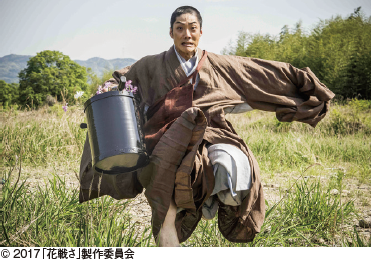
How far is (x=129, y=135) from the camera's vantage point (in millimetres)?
1867

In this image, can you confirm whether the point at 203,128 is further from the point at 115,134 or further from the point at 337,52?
the point at 337,52

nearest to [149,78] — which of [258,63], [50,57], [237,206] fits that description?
[258,63]

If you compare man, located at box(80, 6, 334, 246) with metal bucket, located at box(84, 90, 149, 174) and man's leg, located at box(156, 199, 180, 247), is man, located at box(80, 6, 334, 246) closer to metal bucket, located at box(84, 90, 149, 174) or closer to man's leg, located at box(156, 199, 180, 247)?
man's leg, located at box(156, 199, 180, 247)

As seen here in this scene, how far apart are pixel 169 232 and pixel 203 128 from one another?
69cm

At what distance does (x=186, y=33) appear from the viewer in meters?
2.32

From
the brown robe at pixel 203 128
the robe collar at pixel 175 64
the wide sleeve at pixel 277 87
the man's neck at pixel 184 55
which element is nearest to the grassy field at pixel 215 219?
the brown robe at pixel 203 128

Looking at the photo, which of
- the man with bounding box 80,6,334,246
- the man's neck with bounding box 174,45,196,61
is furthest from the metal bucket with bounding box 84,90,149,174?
the man's neck with bounding box 174,45,196,61

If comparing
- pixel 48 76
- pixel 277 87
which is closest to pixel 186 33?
pixel 277 87

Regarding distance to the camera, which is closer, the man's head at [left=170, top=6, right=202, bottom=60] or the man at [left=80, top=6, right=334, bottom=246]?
the man at [left=80, top=6, right=334, bottom=246]

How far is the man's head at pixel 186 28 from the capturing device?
2311mm

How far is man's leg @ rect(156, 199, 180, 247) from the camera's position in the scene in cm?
184

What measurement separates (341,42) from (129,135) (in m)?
14.3

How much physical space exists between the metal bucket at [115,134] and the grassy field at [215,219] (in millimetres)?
314

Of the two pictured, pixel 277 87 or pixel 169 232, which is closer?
pixel 169 232
